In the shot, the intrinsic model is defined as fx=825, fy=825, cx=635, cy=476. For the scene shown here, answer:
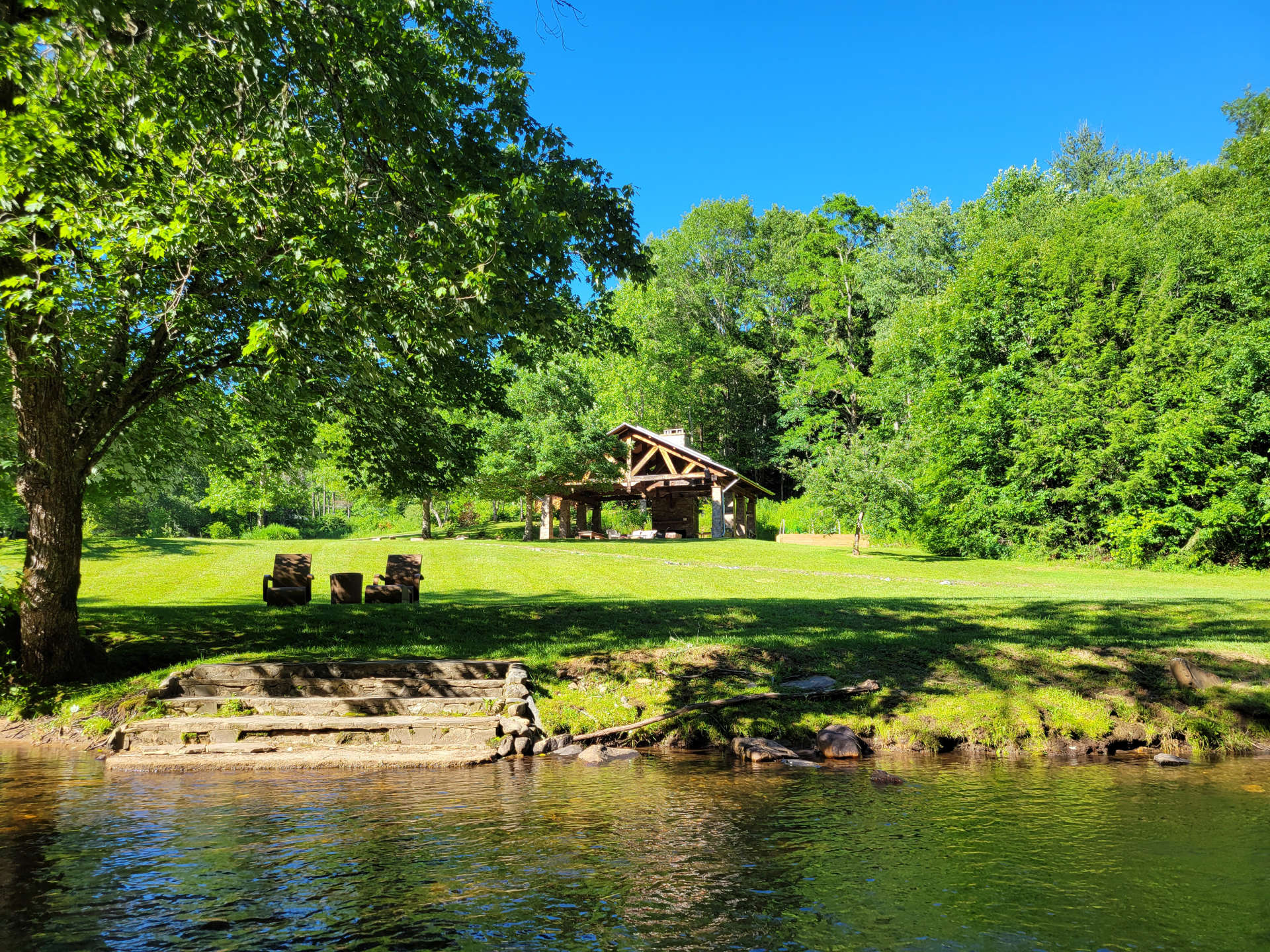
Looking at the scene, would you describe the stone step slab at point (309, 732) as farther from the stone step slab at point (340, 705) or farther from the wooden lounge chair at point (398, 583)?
the wooden lounge chair at point (398, 583)

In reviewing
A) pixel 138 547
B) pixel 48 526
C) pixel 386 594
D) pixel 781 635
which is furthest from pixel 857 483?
pixel 48 526

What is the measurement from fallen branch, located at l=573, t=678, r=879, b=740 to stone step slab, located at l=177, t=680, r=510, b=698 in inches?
54.0

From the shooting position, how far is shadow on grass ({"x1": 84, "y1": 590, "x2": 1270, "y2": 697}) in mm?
12367

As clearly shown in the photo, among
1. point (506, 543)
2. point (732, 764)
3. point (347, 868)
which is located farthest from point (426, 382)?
point (506, 543)

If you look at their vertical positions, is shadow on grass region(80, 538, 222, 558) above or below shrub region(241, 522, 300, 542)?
below

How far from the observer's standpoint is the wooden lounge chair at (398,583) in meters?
18.1

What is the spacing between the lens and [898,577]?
27.0m

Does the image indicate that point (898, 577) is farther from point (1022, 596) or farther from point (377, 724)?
point (377, 724)

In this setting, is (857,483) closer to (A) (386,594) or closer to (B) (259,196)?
(A) (386,594)

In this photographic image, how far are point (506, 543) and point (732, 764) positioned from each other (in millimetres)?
28131

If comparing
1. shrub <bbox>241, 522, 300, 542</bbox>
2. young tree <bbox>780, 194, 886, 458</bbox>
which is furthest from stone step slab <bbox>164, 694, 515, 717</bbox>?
young tree <bbox>780, 194, 886, 458</bbox>

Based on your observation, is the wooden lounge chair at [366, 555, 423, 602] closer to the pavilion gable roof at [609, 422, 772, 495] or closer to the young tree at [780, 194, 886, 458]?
the pavilion gable roof at [609, 422, 772, 495]

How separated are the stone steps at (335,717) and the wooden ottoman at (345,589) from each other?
5859 millimetres

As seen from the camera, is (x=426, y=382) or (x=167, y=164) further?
(x=426, y=382)
